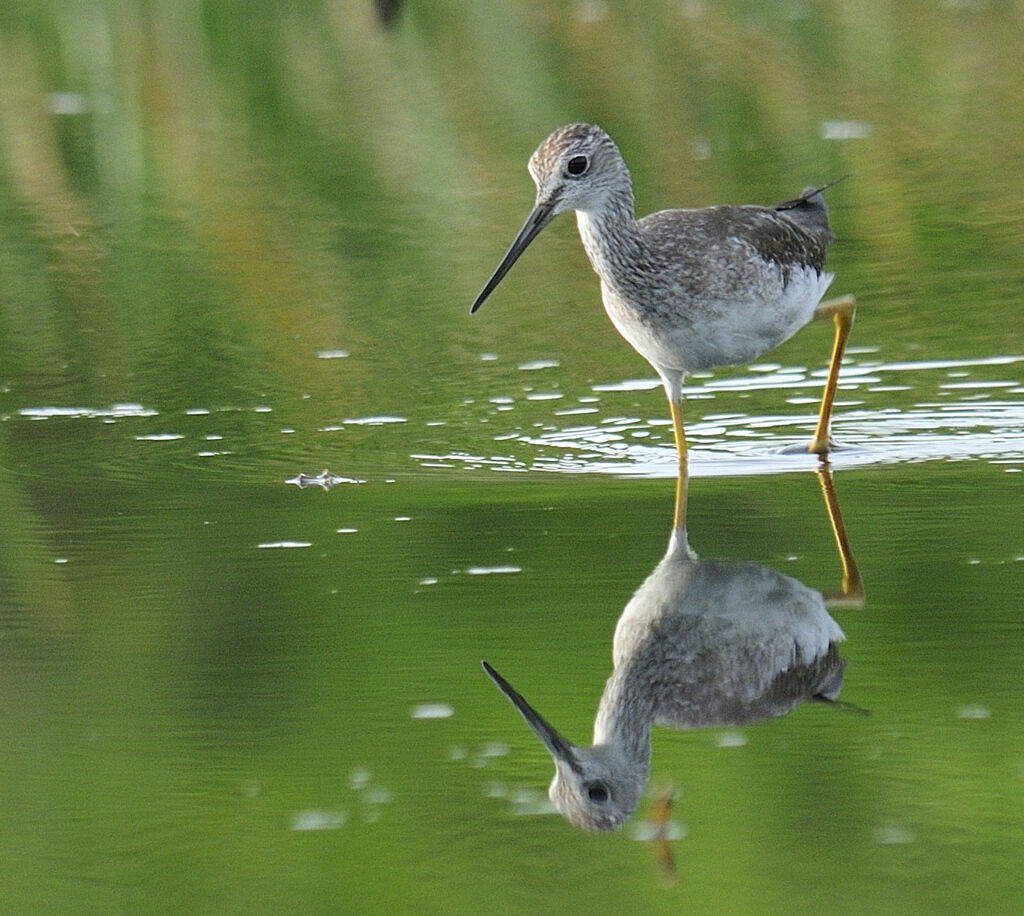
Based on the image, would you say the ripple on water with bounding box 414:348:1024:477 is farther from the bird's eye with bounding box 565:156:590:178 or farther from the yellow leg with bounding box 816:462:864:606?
the bird's eye with bounding box 565:156:590:178

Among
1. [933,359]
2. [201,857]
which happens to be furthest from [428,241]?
[201,857]

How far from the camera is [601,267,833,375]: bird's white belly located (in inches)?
309

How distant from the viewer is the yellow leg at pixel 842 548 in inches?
239

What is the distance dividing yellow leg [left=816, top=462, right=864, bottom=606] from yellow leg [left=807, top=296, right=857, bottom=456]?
0.90 ft

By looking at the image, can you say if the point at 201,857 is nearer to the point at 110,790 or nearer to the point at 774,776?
the point at 110,790

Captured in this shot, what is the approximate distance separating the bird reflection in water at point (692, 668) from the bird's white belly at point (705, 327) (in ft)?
5.11

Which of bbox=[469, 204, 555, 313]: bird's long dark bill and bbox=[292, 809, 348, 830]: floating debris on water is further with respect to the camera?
bbox=[469, 204, 555, 313]: bird's long dark bill

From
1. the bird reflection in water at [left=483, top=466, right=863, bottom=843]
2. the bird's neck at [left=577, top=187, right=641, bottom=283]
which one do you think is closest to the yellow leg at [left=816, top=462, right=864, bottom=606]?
the bird reflection in water at [left=483, top=466, right=863, bottom=843]

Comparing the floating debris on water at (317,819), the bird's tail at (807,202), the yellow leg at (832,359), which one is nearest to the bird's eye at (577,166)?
the yellow leg at (832,359)

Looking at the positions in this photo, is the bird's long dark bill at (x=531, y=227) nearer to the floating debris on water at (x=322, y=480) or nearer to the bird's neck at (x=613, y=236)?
the bird's neck at (x=613, y=236)

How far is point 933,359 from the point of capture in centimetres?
923

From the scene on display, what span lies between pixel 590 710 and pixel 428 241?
23.4 ft

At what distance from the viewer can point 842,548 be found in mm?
6578

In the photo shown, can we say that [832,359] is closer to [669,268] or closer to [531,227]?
[669,268]
